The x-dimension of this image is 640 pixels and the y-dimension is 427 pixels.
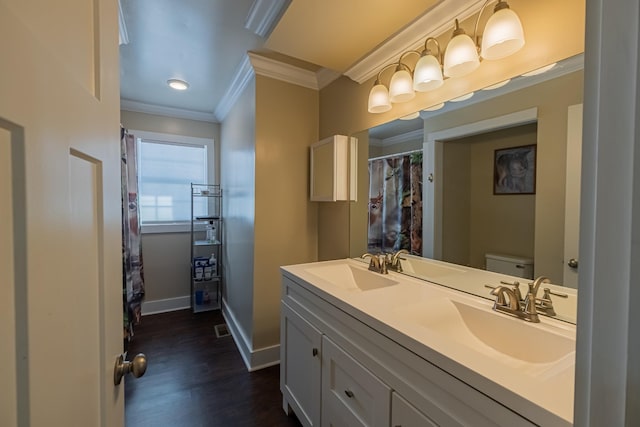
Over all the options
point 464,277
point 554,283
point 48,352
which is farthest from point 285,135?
point 48,352

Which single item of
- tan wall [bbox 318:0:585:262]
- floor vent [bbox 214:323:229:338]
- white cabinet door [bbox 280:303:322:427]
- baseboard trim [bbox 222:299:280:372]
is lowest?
floor vent [bbox 214:323:229:338]

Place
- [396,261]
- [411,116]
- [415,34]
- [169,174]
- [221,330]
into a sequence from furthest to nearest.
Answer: [169,174]
[221,330]
[396,261]
[411,116]
[415,34]

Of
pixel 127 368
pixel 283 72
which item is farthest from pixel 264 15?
pixel 127 368

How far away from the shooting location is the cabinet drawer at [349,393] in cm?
93

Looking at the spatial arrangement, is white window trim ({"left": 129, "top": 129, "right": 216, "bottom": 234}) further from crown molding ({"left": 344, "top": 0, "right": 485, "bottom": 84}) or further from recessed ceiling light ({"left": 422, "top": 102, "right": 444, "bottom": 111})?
recessed ceiling light ({"left": 422, "top": 102, "right": 444, "bottom": 111})

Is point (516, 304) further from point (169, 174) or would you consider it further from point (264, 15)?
point (169, 174)

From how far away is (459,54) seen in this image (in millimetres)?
1184

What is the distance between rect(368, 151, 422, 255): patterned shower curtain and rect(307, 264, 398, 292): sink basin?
0.23 m

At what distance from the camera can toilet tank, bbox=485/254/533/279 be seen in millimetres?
1096

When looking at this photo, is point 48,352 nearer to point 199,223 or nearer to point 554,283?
point 554,283

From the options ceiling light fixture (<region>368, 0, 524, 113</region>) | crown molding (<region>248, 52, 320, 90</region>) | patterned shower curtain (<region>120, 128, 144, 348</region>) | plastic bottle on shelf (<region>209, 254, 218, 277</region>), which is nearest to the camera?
ceiling light fixture (<region>368, 0, 524, 113</region>)

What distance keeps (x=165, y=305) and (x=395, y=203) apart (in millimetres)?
3000

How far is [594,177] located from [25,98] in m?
0.68

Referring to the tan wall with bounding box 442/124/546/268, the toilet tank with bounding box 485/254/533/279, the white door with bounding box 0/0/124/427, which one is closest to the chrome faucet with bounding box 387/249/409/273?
the tan wall with bounding box 442/124/546/268
